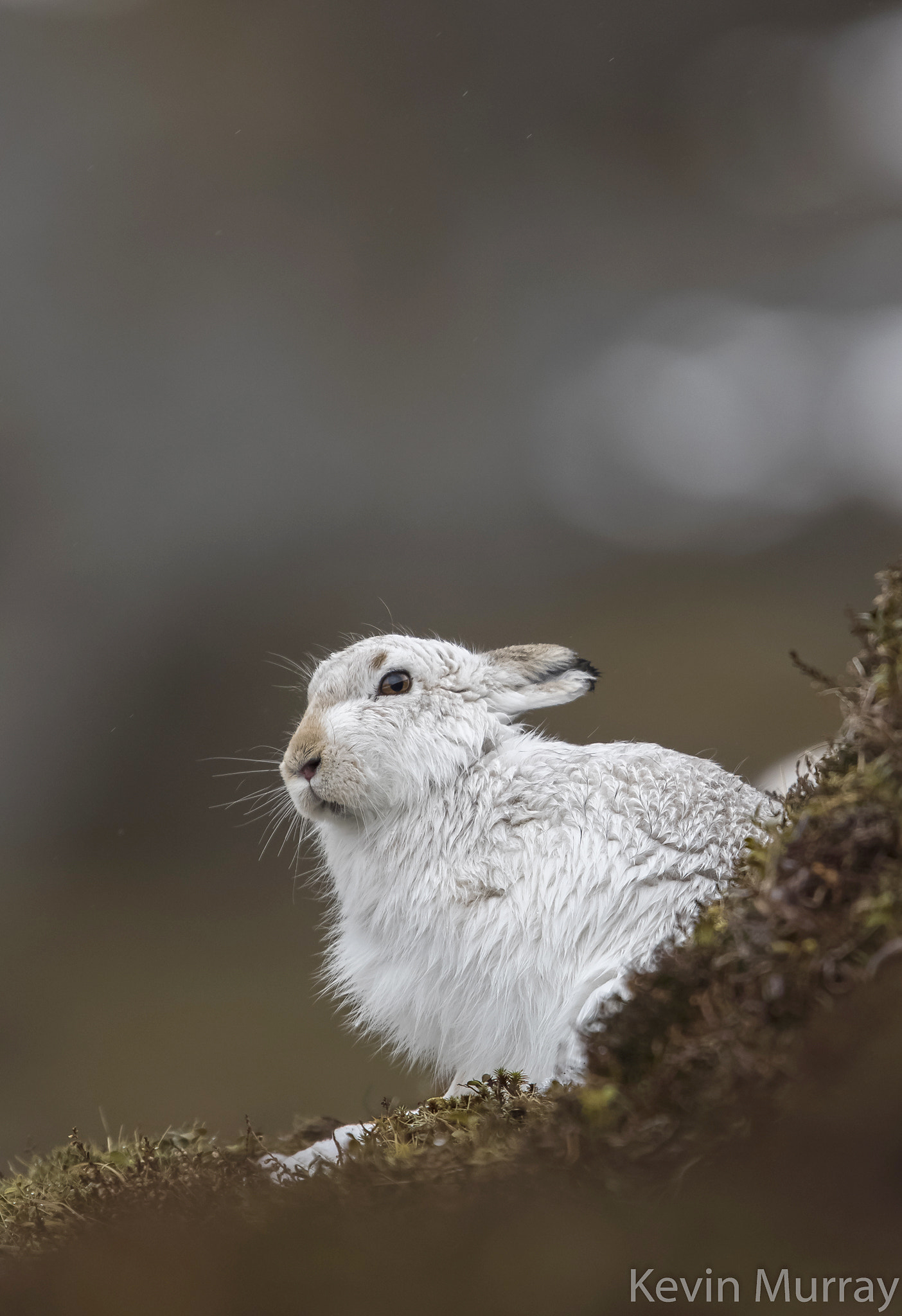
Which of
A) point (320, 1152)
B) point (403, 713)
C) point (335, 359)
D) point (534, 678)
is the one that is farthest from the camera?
point (335, 359)

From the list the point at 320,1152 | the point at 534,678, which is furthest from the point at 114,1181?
the point at 534,678

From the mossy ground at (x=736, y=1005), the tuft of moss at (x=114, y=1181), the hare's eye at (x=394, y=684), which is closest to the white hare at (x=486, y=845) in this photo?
the hare's eye at (x=394, y=684)

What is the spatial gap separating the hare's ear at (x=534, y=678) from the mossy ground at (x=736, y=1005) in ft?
3.97

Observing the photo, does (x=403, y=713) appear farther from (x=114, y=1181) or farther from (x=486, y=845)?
(x=114, y=1181)

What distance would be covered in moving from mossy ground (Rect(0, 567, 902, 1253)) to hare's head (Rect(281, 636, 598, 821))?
3.40 feet

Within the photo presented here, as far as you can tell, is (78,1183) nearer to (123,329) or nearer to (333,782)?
(333,782)

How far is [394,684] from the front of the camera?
2.41m

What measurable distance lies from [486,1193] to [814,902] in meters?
0.39

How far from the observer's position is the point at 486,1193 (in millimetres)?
783

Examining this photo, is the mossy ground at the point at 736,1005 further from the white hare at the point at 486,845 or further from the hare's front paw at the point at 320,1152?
the white hare at the point at 486,845

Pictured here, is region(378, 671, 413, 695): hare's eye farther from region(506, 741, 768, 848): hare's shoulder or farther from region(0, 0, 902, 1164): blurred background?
region(0, 0, 902, 1164): blurred background

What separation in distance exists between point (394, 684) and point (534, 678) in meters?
0.38

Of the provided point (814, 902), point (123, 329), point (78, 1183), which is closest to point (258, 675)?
point (123, 329)

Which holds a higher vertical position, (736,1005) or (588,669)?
(588,669)
